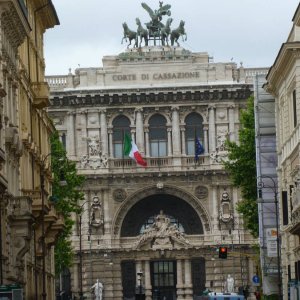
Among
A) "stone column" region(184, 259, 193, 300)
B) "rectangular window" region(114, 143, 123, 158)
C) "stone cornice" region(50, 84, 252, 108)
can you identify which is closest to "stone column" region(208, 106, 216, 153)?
"stone cornice" region(50, 84, 252, 108)

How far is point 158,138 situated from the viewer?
6713 inches

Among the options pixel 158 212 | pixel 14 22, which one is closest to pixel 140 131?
pixel 158 212

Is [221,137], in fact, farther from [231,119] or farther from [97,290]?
[97,290]

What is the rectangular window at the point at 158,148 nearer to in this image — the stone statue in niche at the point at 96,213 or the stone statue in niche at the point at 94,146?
the stone statue in niche at the point at 94,146

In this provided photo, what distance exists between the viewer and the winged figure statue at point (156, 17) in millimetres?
170750

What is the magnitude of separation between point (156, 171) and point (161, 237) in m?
6.40

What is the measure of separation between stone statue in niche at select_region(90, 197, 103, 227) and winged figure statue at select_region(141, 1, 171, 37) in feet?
57.0

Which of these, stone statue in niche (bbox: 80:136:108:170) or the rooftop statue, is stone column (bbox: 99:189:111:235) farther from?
the rooftop statue

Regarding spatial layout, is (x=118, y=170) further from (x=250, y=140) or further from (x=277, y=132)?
(x=277, y=132)

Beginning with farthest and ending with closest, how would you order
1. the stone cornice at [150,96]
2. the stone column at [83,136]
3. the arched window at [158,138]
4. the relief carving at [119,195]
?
the arched window at [158,138] < the stone column at [83,136] < the stone cornice at [150,96] < the relief carving at [119,195]

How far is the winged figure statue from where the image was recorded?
170750mm

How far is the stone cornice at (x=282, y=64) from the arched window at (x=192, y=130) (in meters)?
63.0

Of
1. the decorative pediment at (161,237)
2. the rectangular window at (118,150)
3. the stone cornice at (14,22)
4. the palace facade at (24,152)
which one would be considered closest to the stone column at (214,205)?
the decorative pediment at (161,237)

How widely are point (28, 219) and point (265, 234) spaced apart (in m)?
36.7
